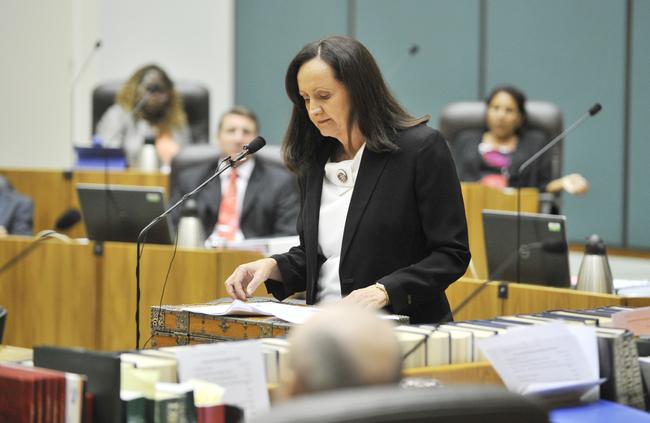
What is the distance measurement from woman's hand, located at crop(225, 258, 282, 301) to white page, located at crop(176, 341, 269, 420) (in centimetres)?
69

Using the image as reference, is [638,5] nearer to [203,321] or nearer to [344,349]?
[203,321]

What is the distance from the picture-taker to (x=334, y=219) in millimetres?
2693

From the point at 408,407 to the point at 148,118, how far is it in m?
6.31

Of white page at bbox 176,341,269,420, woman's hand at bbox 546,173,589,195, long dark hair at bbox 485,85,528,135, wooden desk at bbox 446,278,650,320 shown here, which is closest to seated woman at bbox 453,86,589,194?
long dark hair at bbox 485,85,528,135

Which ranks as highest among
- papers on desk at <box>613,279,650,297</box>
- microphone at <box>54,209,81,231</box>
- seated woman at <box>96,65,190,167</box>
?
seated woman at <box>96,65,190,167</box>

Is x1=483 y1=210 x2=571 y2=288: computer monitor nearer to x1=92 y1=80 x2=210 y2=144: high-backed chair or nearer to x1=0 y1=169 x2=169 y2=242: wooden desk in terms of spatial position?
x1=0 y1=169 x2=169 y2=242: wooden desk

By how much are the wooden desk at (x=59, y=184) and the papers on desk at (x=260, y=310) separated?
11.8ft

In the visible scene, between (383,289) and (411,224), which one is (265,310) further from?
(411,224)

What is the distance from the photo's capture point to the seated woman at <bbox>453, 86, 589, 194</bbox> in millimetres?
6172

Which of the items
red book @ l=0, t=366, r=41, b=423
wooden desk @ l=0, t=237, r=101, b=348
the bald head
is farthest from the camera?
wooden desk @ l=0, t=237, r=101, b=348

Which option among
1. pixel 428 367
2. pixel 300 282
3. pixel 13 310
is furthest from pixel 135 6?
pixel 428 367

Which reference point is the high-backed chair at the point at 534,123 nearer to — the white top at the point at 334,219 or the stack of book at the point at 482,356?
the white top at the point at 334,219

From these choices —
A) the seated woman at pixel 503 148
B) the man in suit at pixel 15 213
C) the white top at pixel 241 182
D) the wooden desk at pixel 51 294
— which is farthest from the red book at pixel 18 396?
the seated woman at pixel 503 148

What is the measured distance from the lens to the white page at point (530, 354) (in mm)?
2158
